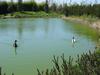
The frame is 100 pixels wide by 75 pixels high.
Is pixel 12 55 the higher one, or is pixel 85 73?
pixel 85 73

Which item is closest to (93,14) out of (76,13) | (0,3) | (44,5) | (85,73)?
(76,13)

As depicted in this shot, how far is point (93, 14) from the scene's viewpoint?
161 ft

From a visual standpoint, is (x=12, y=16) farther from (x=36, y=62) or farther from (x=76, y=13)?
(x=36, y=62)

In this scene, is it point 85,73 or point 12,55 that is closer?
point 85,73

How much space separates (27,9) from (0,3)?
10.4 meters

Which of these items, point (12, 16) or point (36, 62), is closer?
point (36, 62)

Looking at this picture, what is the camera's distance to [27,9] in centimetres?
7681

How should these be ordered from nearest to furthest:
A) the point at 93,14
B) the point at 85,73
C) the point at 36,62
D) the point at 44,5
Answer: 1. the point at 85,73
2. the point at 36,62
3. the point at 93,14
4. the point at 44,5

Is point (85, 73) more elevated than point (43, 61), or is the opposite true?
point (85, 73)

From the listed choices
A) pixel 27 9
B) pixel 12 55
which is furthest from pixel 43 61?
pixel 27 9

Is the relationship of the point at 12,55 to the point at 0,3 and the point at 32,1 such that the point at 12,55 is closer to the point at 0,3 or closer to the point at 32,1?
the point at 0,3

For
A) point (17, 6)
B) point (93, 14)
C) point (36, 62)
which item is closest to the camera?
point (36, 62)

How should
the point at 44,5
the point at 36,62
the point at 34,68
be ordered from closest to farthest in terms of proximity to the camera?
1. the point at 34,68
2. the point at 36,62
3. the point at 44,5

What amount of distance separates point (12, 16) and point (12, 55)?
4744 centimetres
